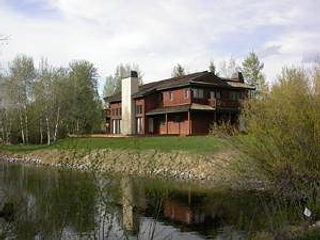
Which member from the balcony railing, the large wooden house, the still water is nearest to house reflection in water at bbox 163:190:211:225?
the still water

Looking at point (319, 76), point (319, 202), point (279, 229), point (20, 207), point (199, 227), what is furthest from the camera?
point (319, 76)

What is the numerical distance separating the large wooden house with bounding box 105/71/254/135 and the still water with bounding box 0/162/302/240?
22.9 meters

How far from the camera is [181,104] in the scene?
1969 inches

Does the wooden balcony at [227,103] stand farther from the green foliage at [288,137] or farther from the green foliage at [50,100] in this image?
the green foliage at [288,137]

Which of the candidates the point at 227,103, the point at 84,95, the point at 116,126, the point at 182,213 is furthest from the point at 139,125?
the point at 182,213

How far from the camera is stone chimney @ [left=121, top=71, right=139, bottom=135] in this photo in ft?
184

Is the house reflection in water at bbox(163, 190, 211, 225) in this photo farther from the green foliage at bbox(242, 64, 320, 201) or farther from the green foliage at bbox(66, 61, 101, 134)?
the green foliage at bbox(66, 61, 101, 134)

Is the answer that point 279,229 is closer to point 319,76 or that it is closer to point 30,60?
point 319,76

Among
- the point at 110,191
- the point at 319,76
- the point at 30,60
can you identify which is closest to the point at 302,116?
the point at 319,76

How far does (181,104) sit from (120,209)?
1500 inches

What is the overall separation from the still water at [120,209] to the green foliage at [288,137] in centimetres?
122

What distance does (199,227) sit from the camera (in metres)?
16.4

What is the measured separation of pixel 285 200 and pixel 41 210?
8.71 m

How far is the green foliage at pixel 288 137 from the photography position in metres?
15.3
